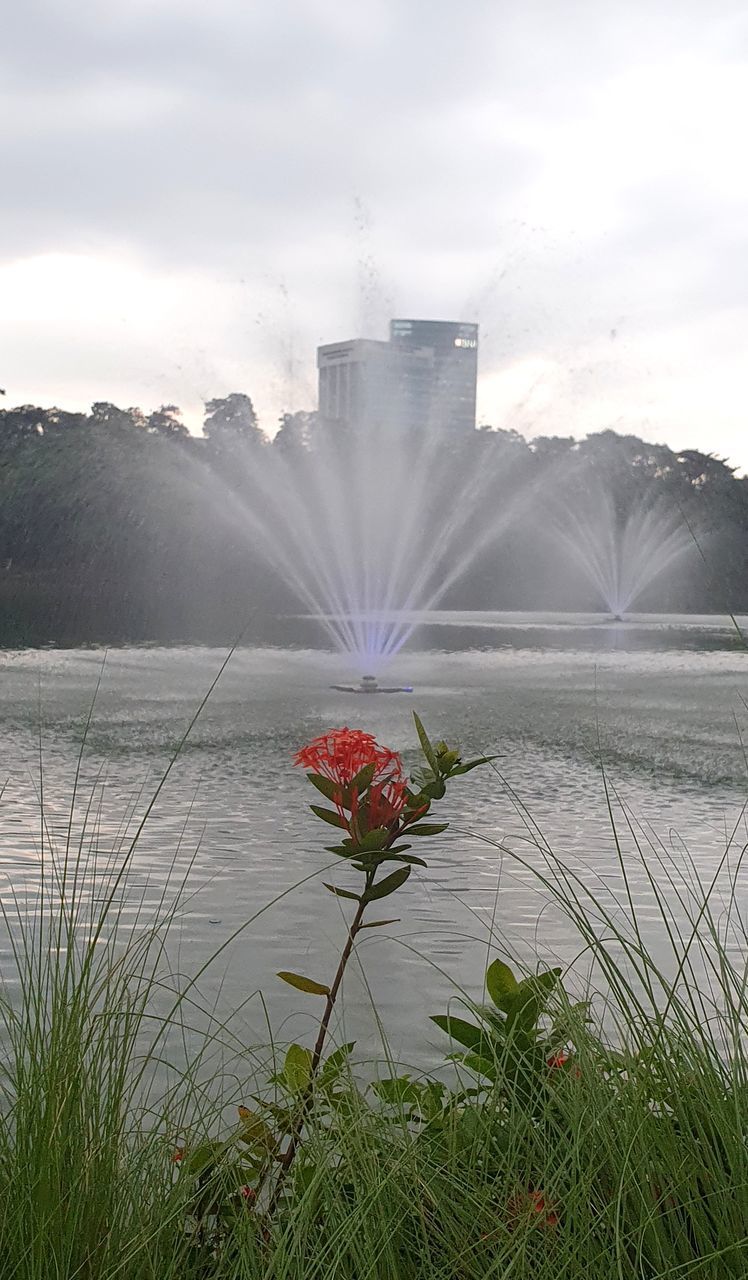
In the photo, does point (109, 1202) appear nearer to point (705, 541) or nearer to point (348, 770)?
point (348, 770)

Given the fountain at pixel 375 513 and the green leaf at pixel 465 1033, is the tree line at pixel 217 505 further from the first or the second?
the green leaf at pixel 465 1033

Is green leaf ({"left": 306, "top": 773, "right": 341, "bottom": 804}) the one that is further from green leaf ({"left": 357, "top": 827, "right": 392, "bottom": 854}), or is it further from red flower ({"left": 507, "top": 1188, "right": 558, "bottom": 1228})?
red flower ({"left": 507, "top": 1188, "right": 558, "bottom": 1228})

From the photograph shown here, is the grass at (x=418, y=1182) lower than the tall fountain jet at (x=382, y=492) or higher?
lower

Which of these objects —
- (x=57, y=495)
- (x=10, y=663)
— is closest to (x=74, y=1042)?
(x=10, y=663)

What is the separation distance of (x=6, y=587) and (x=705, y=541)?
25892mm

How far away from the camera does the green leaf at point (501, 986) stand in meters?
1.96

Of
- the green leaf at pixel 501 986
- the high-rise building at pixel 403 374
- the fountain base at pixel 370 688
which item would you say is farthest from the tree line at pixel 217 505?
the green leaf at pixel 501 986

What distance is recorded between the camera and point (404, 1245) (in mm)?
1580

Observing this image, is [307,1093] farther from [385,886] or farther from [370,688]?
[370,688]

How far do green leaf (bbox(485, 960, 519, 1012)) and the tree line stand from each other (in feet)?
91.2

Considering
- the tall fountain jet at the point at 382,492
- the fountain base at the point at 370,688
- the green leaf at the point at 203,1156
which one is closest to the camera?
the green leaf at the point at 203,1156

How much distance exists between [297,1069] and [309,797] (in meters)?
5.77

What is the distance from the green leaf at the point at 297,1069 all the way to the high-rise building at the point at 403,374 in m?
24.4

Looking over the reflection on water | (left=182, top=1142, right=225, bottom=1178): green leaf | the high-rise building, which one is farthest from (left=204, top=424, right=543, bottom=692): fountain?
(left=182, top=1142, right=225, bottom=1178): green leaf
